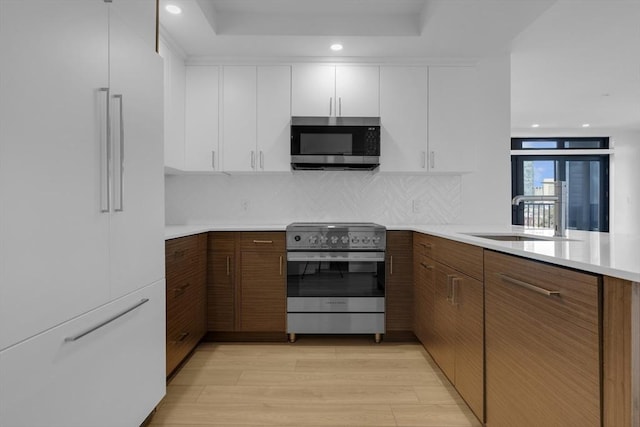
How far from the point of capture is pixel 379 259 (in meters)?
2.85

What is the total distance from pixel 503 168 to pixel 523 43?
1099 millimetres

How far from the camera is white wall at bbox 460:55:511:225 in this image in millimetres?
3330

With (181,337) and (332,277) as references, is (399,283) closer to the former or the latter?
(332,277)

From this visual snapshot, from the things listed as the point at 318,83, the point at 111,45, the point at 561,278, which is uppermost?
the point at 318,83

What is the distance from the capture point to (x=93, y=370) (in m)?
1.24

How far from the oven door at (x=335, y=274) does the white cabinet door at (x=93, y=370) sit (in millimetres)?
1223

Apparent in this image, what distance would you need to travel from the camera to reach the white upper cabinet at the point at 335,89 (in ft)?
10.4

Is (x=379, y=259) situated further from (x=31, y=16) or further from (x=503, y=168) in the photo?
(x=31, y=16)

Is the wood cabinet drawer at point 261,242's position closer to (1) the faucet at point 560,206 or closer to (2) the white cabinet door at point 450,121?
(2) the white cabinet door at point 450,121

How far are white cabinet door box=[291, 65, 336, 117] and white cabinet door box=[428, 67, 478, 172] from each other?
0.88 meters

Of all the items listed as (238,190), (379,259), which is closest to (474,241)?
(379,259)

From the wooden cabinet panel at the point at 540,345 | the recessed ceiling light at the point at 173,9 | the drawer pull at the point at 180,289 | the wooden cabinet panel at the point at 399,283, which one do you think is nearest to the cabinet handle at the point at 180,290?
the drawer pull at the point at 180,289

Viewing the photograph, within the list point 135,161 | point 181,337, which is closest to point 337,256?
point 181,337

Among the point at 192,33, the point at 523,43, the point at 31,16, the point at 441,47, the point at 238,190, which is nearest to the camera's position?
the point at 31,16
